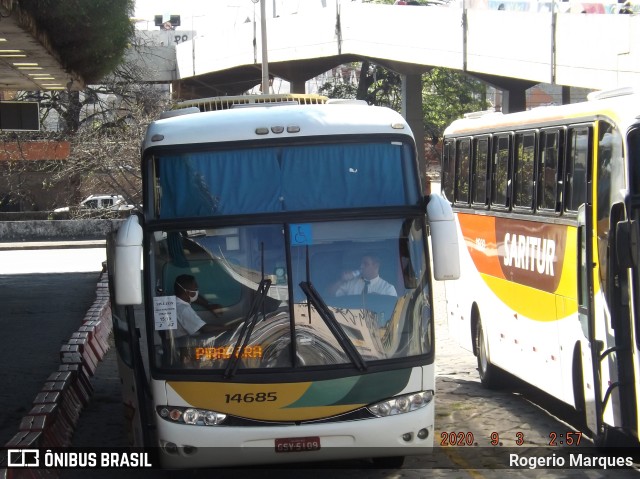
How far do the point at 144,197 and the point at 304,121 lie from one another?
1370mm

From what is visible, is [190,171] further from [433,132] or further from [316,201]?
[433,132]

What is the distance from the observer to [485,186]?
13.2 m

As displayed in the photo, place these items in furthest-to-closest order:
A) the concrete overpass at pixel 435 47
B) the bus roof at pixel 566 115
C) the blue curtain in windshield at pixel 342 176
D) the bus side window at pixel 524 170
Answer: the concrete overpass at pixel 435 47 → the bus side window at pixel 524 170 → the bus roof at pixel 566 115 → the blue curtain in windshield at pixel 342 176

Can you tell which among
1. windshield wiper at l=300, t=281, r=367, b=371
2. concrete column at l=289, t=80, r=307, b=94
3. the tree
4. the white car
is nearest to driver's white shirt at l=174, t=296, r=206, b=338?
windshield wiper at l=300, t=281, r=367, b=371

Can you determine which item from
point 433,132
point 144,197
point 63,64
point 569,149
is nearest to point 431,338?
point 144,197

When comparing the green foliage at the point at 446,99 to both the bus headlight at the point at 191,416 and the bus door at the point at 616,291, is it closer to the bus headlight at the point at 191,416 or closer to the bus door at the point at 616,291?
the bus door at the point at 616,291

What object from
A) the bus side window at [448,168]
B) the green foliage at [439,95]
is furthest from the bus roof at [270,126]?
the green foliage at [439,95]

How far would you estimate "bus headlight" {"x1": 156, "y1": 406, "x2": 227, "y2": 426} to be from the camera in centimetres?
771

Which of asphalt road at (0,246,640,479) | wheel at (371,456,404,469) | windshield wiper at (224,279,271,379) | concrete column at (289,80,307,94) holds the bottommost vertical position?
asphalt road at (0,246,640,479)

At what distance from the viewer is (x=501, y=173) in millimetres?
12617

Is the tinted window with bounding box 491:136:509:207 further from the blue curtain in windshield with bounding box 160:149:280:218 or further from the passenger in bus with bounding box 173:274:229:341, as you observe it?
the passenger in bus with bounding box 173:274:229:341

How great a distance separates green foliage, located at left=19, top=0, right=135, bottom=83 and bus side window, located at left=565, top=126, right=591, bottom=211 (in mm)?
8193

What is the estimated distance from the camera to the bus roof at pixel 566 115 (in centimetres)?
877

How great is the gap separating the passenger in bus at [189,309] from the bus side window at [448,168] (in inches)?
292
